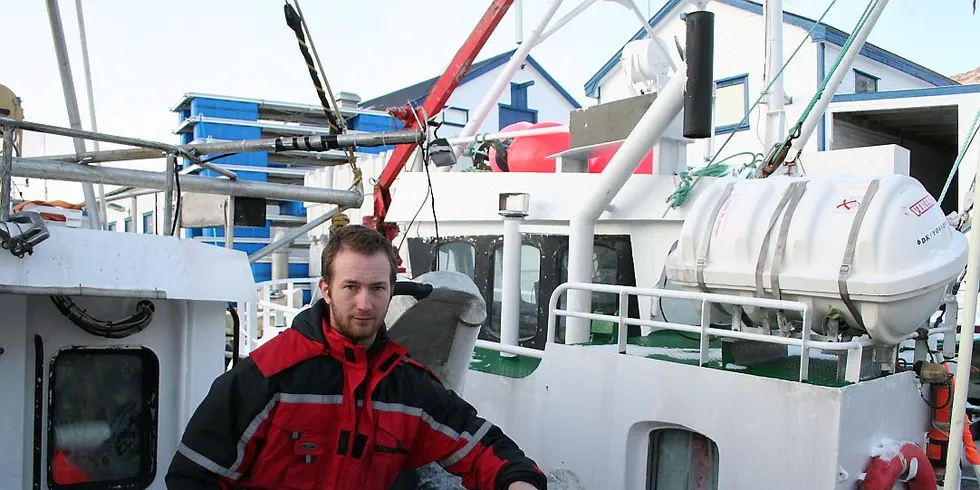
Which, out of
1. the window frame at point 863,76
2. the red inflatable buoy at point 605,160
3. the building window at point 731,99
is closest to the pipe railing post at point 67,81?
the red inflatable buoy at point 605,160

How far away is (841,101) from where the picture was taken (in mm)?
12961

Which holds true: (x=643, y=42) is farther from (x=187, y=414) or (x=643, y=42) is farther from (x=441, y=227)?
(x=187, y=414)

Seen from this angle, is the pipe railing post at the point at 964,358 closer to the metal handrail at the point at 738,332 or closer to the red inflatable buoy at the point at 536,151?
the metal handrail at the point at 738,332

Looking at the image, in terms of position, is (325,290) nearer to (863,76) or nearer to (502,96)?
(863,76)

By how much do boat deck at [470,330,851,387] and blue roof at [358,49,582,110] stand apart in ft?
43.5

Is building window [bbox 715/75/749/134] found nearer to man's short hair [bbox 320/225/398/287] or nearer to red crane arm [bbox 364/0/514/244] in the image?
red crane arm [bbox 364/0/514/244]

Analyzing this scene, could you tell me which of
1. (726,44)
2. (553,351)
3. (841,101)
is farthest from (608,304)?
(726,44)

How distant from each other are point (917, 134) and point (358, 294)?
14447mm

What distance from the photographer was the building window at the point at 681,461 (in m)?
5.00

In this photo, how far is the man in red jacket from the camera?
2.32 meters

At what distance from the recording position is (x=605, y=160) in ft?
25.2

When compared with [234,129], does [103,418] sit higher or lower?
lower

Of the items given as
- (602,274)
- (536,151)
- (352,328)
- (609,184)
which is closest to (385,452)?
(352,328)

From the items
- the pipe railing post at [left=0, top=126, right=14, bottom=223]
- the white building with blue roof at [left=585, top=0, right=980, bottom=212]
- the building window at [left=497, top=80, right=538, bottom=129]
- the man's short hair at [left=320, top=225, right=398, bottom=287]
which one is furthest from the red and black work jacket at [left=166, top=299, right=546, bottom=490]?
the building window at [left=497, top=80, right=538, bottom=129]
